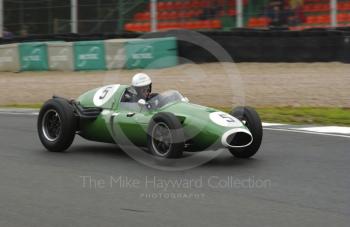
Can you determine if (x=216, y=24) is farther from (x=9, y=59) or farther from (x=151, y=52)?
(x=9, y=59)

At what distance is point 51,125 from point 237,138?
2.57 m

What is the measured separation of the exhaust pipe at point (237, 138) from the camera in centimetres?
728

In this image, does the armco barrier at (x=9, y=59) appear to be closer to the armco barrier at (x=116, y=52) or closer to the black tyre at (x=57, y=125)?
the armco barrier at (x=116, y=52)

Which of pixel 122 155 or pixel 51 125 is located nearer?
pixel 122 155

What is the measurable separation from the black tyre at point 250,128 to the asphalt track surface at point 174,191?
0.10 m

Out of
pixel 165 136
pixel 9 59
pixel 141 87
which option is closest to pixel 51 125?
pixel 141 87

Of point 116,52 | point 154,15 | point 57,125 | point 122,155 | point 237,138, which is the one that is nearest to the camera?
point 237,138

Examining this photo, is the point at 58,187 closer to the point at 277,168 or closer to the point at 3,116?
the point at 277,168

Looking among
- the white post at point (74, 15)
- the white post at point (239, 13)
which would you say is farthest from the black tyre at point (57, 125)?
the white post at point (74, 15)

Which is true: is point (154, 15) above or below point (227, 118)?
above

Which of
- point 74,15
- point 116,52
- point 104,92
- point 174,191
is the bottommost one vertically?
point 174,191

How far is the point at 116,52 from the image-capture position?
20844mm

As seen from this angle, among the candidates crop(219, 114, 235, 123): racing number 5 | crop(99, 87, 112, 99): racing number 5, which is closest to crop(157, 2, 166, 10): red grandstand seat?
crop(99, 87, 112, 99): racing number 5

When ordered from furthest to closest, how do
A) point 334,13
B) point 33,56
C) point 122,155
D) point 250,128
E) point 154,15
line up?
point 154,15 → point 33,56 → point 334,13 → point 122,155 → point 250,128
